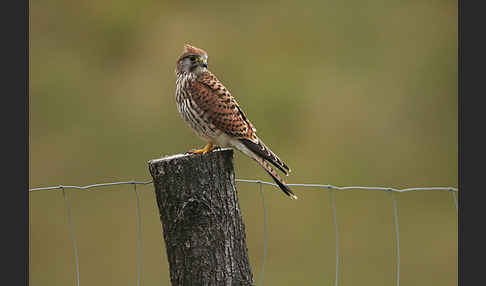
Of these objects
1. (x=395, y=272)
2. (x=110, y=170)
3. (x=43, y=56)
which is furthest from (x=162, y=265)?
(x=43, y=56)

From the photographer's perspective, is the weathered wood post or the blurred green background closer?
the weathered wood post

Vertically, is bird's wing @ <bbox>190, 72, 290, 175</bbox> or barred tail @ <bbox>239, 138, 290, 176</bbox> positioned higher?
bird's wing @ <bbox>190, 72, 290, 175</bbox>

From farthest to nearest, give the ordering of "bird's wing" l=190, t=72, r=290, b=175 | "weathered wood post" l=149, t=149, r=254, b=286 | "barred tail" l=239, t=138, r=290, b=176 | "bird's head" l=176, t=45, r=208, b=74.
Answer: "bird's head" l=176, t=45, r=208, b=74
"bird's wing" l=190, t=72, r=290, b=175
"barred tail" l=239, t=138, r=290, b=176
"weathered wood post" l=149, t=149, r=254, b=286

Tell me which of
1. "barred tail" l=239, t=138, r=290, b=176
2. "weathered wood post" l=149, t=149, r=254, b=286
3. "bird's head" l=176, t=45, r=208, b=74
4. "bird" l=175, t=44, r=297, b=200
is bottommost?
"weathered wood post" l=149, t=149, r=254, b=286

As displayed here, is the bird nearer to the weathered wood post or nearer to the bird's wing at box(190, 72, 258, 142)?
the bird's wing at box(190, 72, 258, 142)

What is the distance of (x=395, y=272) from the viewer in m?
6.22

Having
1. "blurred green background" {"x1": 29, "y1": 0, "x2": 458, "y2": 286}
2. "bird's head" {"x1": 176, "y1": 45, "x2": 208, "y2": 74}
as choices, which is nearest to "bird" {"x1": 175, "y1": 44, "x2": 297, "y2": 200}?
"bird's head" {"x1": 176, "y1": 45, "x2": 208, "y2": 74}

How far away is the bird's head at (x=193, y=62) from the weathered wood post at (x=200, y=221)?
132 centimetres

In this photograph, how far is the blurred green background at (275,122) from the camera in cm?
673

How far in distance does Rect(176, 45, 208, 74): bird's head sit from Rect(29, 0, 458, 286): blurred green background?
2.68 meters

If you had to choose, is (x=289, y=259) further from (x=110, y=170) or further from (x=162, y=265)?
(x=110, y=170)

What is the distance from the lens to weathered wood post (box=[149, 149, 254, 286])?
2797 mm

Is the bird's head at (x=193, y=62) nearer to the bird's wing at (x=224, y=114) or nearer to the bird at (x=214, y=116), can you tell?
the bird at (x=214, y=116)

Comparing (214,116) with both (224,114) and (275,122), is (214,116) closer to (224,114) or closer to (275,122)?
(224,114)
